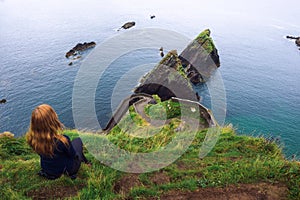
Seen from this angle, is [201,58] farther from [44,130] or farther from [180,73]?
[44,130]

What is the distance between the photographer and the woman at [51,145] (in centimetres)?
511

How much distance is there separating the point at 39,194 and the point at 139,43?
217 ft

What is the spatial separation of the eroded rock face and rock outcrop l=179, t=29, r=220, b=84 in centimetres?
1060

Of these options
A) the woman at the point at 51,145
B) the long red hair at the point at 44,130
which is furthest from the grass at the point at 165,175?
the long red hair at the point at 44,130

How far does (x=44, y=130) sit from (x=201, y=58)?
55.2m

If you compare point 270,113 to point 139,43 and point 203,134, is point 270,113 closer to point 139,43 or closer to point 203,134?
point 203,134

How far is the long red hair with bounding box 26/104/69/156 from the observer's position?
5.06m

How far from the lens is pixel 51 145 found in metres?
5.37

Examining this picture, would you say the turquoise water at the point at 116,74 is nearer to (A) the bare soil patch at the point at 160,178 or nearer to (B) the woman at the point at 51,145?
(A) the bare soil patch at the point at 160,178

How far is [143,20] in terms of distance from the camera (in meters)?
104

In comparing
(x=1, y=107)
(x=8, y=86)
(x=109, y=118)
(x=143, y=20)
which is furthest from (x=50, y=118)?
(x=143, y=20)

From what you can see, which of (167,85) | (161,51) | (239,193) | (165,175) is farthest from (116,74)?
(239,193)

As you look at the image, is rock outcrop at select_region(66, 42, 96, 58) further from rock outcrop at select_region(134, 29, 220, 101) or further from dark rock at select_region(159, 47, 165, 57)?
rock outcrop at select_region(134, 29, 220, 101)

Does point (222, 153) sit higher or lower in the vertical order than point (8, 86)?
higher
